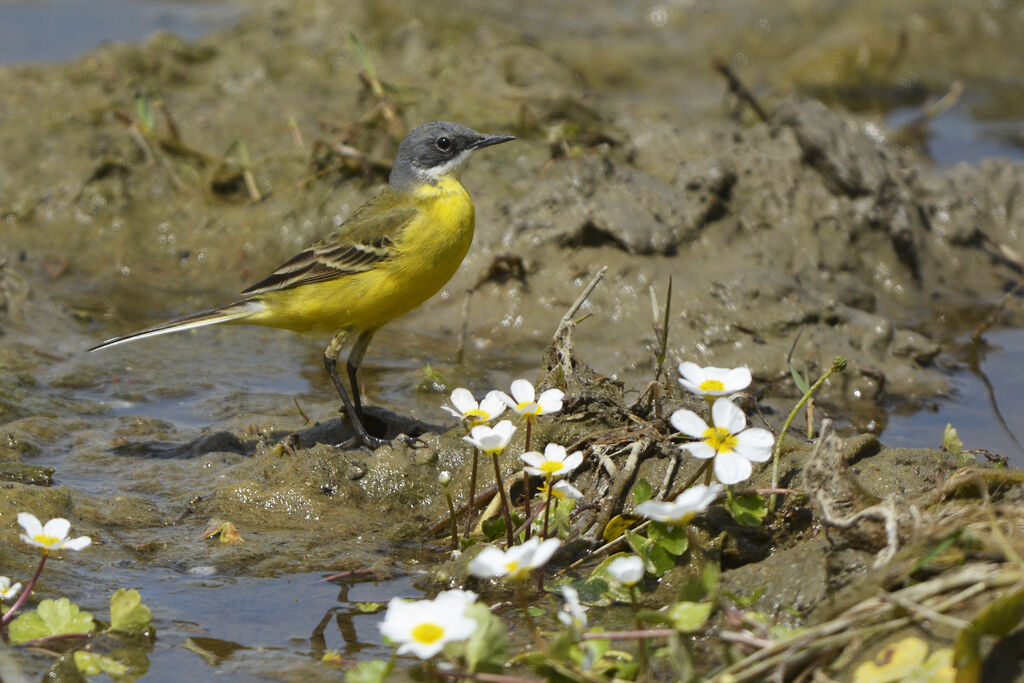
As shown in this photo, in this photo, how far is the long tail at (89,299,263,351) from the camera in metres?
6.83

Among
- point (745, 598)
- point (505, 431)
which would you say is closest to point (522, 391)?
point (505, 431)

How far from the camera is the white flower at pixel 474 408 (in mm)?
4594

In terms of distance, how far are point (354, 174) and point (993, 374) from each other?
207 inches

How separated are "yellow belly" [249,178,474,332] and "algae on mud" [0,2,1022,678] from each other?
0.61 meters

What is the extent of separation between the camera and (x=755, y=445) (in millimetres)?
3855

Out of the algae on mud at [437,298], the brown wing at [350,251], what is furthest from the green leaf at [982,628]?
the brown wing at [350,251]

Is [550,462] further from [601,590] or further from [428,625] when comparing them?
[428,625]

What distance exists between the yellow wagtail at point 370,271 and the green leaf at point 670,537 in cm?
265

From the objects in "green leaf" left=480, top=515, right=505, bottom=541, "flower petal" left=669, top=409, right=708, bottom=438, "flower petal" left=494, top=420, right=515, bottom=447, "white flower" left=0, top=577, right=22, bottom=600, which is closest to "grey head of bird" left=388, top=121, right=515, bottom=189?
"green leaf" left=480, top=515, right=505, bottom=541

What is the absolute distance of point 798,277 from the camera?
8.52 meters

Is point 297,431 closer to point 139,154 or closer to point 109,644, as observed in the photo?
point 109,644

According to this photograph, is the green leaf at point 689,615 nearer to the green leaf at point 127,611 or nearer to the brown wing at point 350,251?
the green leaf at point 127,611

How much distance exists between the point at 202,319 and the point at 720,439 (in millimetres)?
3967

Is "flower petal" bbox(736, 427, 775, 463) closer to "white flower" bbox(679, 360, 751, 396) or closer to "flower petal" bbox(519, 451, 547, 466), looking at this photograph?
"white flower" bbox(679, 360, 751, 396)
